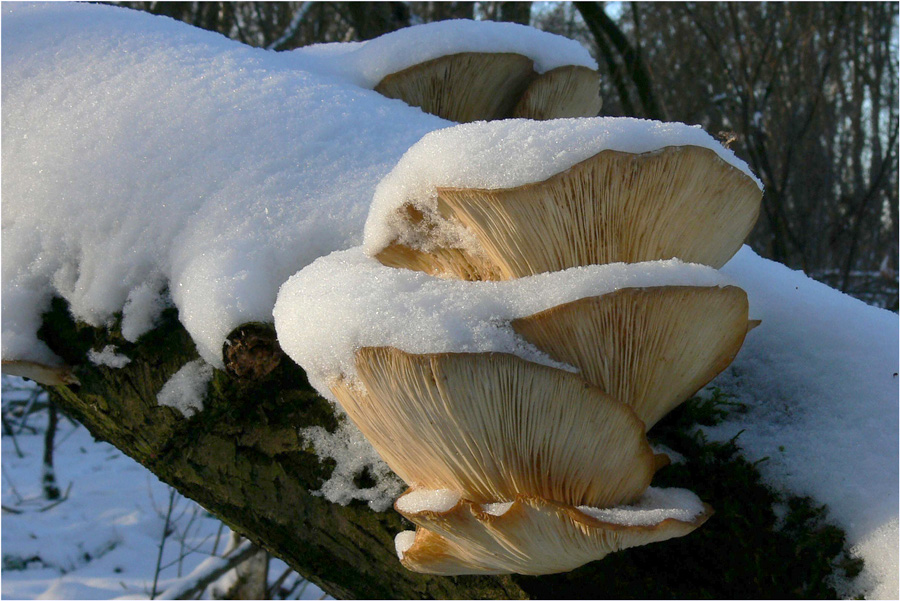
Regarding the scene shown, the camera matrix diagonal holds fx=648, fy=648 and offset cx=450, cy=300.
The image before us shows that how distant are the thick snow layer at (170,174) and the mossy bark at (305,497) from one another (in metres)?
0.10

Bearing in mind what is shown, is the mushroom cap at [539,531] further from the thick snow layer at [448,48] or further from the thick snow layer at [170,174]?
the thick snow layer at [448,48]

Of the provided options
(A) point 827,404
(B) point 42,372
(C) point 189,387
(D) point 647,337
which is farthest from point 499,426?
(B) point 42,372

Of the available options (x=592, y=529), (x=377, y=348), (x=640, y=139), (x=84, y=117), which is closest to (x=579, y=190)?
(x=640, y=139)

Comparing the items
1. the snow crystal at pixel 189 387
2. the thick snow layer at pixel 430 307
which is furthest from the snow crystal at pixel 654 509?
the snow crystal at pixel 189 387

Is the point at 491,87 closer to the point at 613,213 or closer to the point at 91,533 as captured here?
the point at 613,213

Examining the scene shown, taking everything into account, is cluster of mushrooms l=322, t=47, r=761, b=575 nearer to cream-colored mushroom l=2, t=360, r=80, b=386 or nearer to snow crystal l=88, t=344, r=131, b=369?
snow crystal l=88, t=344, r=131, b=369

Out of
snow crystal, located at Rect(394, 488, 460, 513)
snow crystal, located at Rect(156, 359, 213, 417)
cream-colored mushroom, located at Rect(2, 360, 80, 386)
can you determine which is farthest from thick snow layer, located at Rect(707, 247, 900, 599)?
cream-colored mushroom, located at Rect(2, 360, 80, 386)

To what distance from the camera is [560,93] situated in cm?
197

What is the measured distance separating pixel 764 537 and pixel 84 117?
1.65 meters

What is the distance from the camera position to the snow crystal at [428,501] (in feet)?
3.04

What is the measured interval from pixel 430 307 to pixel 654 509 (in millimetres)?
442

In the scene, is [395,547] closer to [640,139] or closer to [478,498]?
[478,498]

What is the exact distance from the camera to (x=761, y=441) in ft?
3.61

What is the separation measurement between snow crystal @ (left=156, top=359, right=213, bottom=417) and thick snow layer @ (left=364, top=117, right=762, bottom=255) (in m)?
0.58
